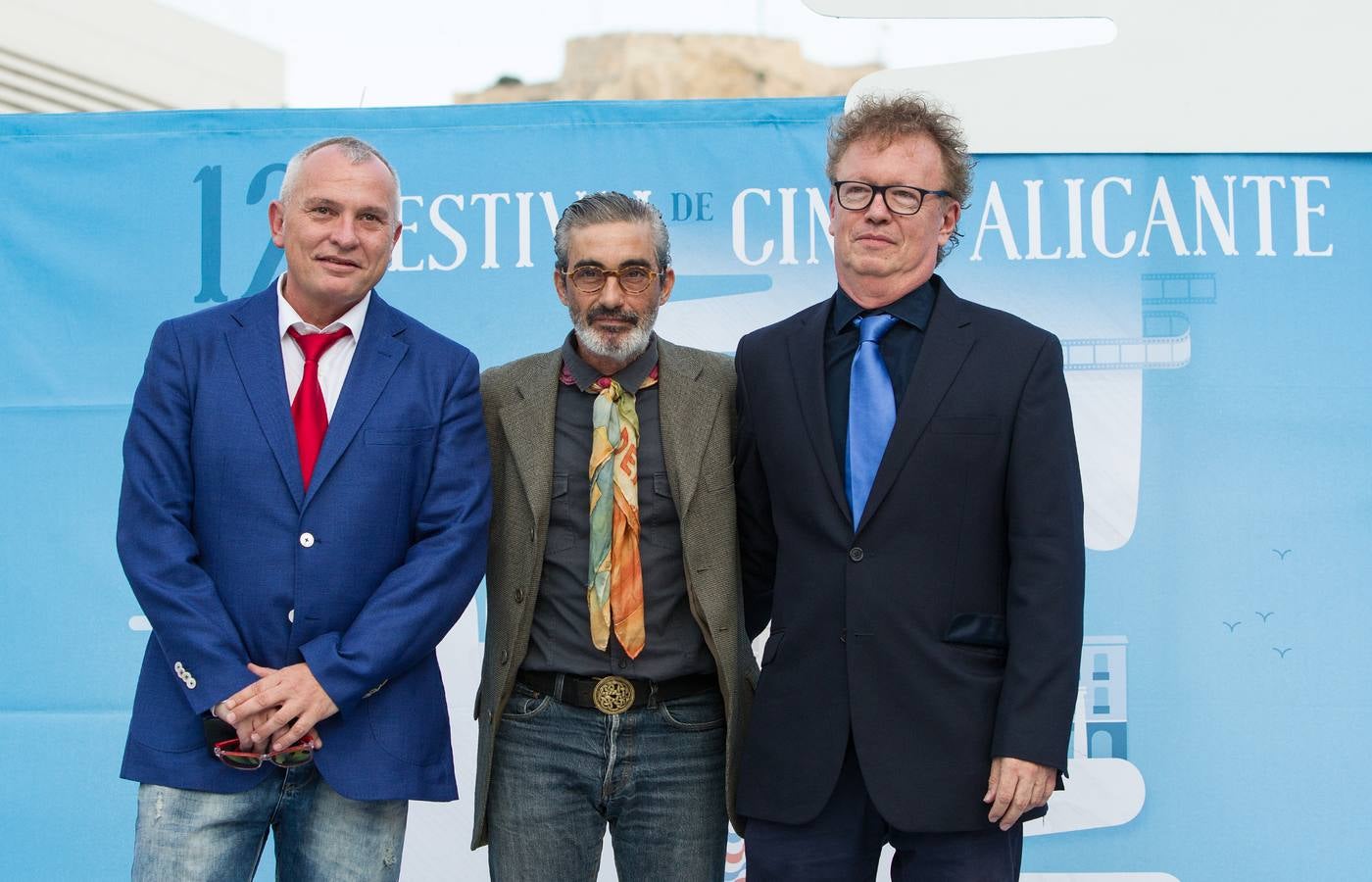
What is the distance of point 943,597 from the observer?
210 centimetres

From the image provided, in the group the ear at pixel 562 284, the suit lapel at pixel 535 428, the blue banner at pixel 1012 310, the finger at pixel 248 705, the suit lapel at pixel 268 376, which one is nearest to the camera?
the finger at pixel 248 705

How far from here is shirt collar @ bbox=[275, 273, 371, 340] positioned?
7.24 ft

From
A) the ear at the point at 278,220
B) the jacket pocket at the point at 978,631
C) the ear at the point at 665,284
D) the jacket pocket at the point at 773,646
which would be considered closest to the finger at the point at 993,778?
the jacket pocket at the point at 978,631

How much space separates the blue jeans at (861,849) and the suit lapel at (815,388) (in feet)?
1.42

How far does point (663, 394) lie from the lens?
2391mm

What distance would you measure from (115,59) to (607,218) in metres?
7.86

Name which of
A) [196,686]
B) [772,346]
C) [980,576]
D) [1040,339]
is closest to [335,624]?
[196,686]

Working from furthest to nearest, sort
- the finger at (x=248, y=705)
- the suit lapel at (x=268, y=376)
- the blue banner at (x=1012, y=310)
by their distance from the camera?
the blue banner at (x=1012, y=310) < the suit lapel at (x=268, y=376) < the finger at (x=248, y=705)

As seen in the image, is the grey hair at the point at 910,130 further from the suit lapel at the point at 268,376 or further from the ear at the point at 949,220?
the suit lapel at the point at 268,376

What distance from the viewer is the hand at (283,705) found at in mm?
1980

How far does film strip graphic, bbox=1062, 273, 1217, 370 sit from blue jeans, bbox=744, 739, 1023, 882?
150 centimetres

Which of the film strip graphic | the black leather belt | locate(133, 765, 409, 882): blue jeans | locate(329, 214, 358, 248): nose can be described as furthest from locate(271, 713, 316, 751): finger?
the film strip graphic

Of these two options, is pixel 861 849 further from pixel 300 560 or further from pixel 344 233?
pixel 344 233

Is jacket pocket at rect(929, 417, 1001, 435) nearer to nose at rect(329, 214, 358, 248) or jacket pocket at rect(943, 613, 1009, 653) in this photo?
jacket pocket at rect(943, 613, 1009, 653)
